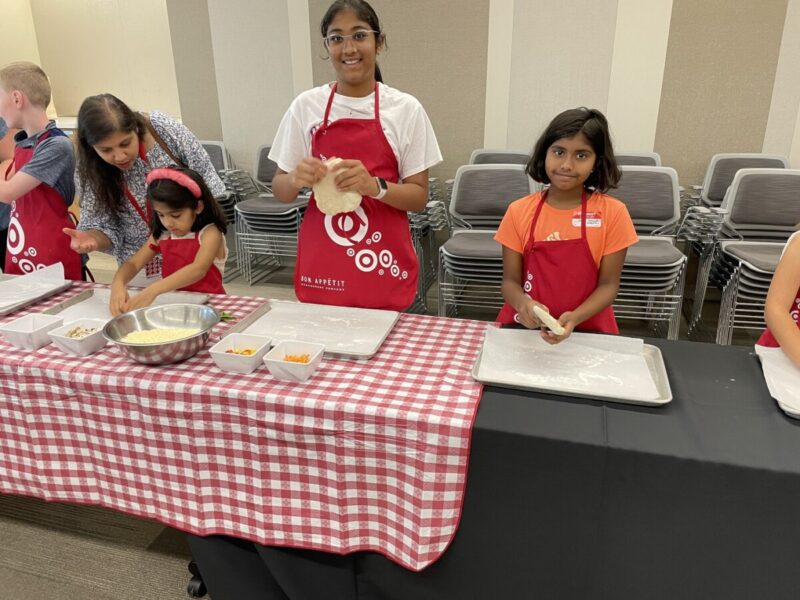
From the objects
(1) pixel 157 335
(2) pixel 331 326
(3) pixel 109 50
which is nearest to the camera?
(1) pixel 157 335

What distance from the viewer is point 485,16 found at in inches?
153

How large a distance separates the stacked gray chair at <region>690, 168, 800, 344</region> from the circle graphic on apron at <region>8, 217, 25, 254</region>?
3.15 m

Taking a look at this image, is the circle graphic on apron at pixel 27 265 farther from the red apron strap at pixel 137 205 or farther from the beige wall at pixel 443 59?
the beige wall at pixel 443 59

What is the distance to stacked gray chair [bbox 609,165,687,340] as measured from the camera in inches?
114

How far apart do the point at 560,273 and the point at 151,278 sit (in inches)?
53.3

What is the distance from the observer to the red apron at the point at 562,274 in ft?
5.24

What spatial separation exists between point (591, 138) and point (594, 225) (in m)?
0.24

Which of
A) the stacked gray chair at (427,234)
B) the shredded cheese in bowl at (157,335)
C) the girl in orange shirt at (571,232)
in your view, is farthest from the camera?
the stacked gray chair at (427,234)

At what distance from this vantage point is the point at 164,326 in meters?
1.57

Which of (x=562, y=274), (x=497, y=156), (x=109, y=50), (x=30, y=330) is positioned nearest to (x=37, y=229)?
(x=30, y=330)

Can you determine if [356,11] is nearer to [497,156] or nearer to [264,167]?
[497,156]

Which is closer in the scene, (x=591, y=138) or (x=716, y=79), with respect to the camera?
(x=591, y=138)

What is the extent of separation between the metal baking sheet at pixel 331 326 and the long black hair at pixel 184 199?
0.40 meters

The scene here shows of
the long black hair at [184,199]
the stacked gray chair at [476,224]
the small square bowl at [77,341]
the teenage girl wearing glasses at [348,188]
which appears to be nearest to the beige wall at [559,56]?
the stacked gray chair at [476,224]
